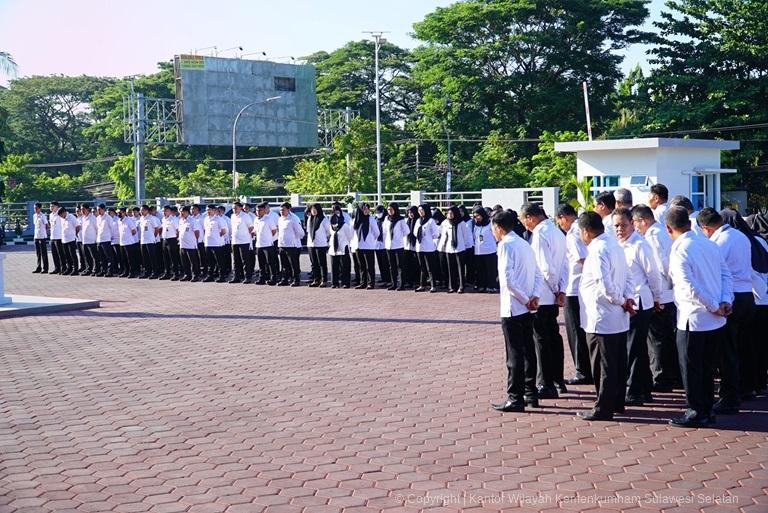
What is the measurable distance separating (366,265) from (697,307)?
12.1 meters

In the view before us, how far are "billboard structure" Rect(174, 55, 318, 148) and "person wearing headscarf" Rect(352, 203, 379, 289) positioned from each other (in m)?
21.2

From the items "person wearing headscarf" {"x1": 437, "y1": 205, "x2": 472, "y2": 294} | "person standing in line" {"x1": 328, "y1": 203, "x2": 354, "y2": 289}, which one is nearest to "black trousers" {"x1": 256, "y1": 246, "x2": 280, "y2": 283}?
"person standing in line" {"x1": 328, "y1": 203, "x2": 354, "y2": 289}

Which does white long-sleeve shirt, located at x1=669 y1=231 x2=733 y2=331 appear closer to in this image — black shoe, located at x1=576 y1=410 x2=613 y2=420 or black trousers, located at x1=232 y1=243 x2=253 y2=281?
black shoe, located at x1=576 y1=410 x2=613 y2=420

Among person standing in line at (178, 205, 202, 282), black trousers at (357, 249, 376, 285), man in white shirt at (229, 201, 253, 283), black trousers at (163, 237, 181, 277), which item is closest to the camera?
black trousers at (357, 249, 376, 285)

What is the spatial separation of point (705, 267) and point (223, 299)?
37.2 ft

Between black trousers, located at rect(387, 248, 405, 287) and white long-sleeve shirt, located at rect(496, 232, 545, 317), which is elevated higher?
white long-sleeve shirt, located at rect(496, 232, 545, 317)

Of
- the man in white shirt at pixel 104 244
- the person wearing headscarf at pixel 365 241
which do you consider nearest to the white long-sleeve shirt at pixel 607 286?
the person wearing headscarf at pixel 365 241

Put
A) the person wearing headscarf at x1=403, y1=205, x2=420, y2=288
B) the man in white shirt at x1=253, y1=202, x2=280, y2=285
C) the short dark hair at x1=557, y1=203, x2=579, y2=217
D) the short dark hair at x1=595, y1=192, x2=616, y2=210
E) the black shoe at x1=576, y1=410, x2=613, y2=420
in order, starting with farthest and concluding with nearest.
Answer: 1. the man in white shirt at x1=253, y1=202, x2=280, y2=285
2. the person wearing headscarf at x1=403, y1=205, x2=420, y2=288
3. the short dark hair at x1=557, y1=203, x2=579, y2=217
4. the short dark hair at x1=595, y1=192, x2=616, y2=210
5. the black shoe at x1=576, y1=410, x2=613, y2=420

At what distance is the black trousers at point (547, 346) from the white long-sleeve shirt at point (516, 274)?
1.93 feet

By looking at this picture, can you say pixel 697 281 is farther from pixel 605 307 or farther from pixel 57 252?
pixel 57 252

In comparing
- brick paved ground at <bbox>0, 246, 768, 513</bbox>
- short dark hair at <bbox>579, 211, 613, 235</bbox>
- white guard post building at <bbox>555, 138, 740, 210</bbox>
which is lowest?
brick paved ground at <bbox>0, 246, 768, 513</bbox>

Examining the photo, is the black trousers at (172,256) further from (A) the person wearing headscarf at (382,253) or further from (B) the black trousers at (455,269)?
(B) the black trousers at (455,269)

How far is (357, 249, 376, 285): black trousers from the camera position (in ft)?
61.2

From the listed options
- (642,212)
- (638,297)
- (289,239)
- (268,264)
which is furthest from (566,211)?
(268,264)
